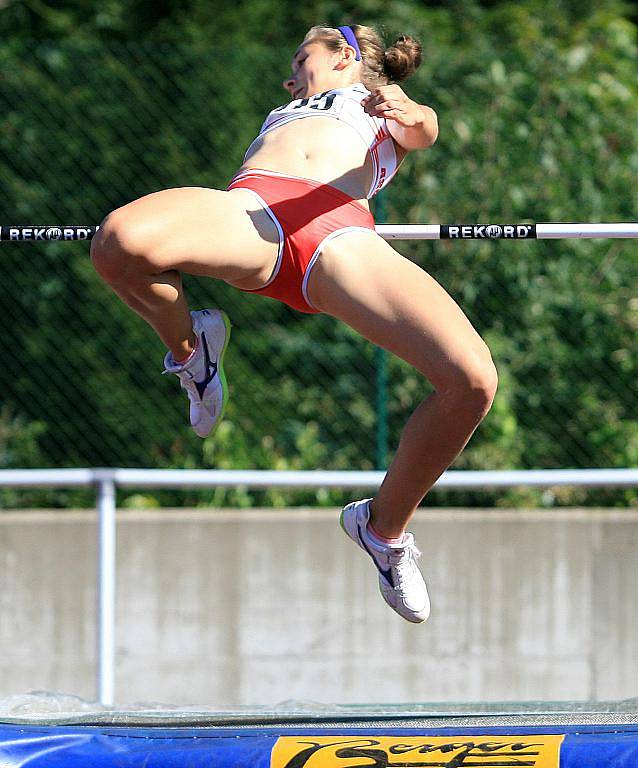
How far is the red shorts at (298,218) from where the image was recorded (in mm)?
2961

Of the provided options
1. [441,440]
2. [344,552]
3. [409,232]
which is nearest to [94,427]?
[344,552]

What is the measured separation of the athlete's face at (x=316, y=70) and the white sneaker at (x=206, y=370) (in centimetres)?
64

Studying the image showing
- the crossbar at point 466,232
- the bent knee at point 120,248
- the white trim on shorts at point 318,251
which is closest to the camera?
the bent knee at point 120,248

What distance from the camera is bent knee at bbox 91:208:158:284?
2.84 metres

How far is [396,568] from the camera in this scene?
321 cm

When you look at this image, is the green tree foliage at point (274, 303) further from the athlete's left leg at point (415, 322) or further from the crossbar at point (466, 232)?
the athlete's left leg at point (415, 322)

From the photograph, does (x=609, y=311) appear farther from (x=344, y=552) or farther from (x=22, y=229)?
(x=22, y=229)

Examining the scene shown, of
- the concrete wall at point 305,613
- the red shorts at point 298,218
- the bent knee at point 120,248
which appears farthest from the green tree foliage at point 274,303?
the bent knee at point 120,248

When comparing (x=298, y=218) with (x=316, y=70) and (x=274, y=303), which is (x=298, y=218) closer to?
(x=316, y=70)

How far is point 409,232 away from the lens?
363 cm

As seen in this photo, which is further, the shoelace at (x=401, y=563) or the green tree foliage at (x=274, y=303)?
the green tree foliage at (x=274, y=303)

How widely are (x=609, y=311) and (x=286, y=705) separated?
266cm

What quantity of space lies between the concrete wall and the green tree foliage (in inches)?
16.1

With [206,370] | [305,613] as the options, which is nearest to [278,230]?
[206,370]
